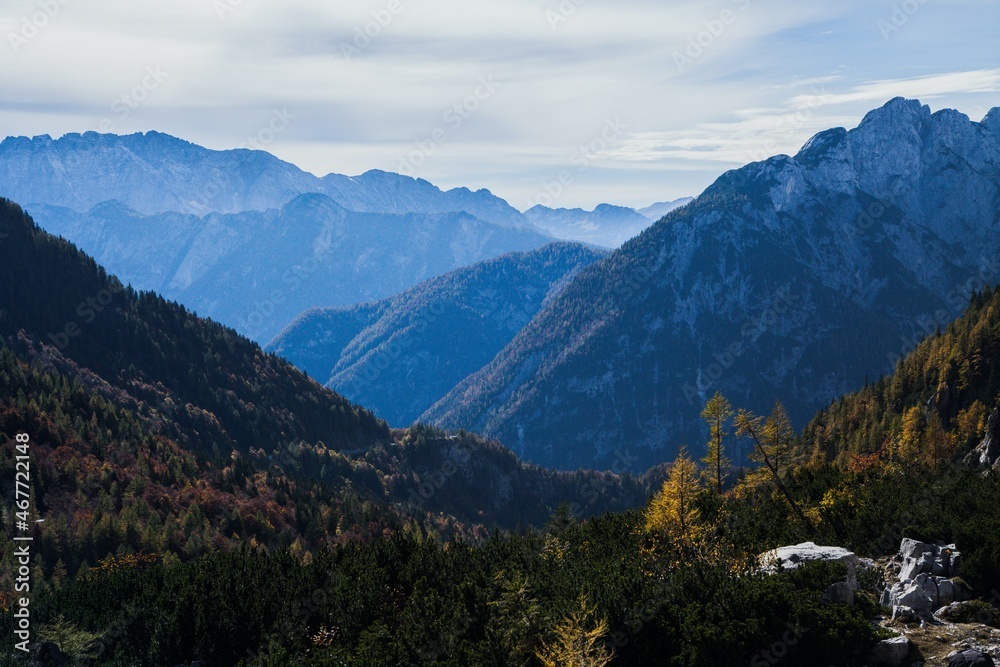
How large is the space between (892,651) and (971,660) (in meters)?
3.29

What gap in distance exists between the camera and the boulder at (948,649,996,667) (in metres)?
33.5

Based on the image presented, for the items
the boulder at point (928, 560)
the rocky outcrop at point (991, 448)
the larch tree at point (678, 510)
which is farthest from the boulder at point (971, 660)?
the rocky outcrop at point (991, 448)

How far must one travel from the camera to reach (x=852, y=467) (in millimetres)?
100375

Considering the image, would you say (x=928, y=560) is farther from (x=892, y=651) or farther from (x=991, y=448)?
(x=991, y=448)

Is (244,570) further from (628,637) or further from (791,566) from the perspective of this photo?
(791,566)

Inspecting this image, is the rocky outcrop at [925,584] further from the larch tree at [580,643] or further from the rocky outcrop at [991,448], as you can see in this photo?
the rocky outcrop at [991,448]

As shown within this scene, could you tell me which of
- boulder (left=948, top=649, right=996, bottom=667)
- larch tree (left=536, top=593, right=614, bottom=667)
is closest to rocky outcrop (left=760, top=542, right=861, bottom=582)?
boulder (left=948, top=649, right=996, bottom=667)

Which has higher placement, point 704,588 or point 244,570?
point 704,588

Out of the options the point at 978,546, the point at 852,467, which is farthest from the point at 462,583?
the point at 852,467

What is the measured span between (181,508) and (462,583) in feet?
341

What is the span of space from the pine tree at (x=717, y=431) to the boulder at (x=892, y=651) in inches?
1595

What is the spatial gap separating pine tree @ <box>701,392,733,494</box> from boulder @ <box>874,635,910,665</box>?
40505 millimetres

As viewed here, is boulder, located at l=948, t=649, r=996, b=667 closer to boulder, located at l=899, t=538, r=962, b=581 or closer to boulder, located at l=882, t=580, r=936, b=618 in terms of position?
boulder, located at l=882, t=580, r=936, b=618

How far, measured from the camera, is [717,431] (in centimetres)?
7750
